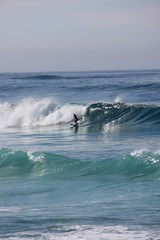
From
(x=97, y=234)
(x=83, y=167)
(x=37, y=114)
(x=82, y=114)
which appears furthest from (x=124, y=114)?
(x=97, y=234)

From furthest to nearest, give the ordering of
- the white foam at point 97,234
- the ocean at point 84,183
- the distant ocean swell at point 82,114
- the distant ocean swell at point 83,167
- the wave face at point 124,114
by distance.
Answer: the distant ocean swell at point 82,114
the wave face at point 124,114
the distant ocean swell at point 83,167
the ocean at point 84,183
the white foam at point 97,234

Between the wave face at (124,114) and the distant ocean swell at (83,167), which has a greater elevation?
the wave face at (124,114)

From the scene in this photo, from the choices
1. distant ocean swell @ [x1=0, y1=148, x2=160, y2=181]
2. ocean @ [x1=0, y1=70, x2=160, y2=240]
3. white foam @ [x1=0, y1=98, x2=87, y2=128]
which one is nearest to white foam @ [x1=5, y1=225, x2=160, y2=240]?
ocean @ [x1=0, y1=70, x2=160, y2=240]

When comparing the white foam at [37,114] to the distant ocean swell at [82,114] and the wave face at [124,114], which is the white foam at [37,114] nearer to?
the distant ocean swell at [82,114]

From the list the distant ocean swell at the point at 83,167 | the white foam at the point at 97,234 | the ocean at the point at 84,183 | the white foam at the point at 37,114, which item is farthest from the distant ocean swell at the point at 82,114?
the white foam at the point at 97,234

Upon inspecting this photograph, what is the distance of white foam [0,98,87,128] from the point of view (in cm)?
2281

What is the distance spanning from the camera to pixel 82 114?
2348 centimetres

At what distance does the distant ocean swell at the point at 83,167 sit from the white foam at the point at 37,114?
423 inches

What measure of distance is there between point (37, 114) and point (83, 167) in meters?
13.9

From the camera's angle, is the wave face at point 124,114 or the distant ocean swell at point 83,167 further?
the wave face at point 124,114

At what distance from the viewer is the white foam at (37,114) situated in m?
22.8

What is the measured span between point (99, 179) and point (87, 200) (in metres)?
1.73

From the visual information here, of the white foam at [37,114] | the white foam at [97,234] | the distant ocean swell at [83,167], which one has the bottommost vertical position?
the white foam at [97,234]

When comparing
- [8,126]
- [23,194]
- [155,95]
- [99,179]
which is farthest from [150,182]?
[155,95]
